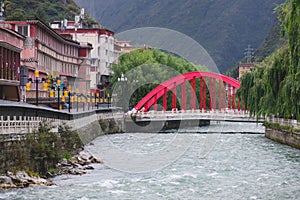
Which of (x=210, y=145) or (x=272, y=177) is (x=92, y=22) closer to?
(x=210, y=145)

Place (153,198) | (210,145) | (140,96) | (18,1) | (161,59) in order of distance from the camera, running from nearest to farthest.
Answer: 1. (153,198)
2. (210,145)
3. (140,96)
4. (161,59)
5. (18,1)

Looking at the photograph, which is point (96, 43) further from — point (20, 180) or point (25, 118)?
point (20, 180)

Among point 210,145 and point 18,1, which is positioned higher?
point 18,1

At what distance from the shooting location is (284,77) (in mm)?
45469

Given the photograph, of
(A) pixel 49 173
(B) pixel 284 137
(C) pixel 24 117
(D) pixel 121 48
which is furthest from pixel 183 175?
(D) pixel 121 48

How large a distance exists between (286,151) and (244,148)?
474cm

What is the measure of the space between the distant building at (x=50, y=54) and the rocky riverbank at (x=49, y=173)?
43.2 ft

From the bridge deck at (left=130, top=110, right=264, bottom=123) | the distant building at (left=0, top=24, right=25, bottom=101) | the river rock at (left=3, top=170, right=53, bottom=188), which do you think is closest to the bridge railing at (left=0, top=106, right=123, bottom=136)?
the river rock at (left=3, top=170, right=53, bottom=188)

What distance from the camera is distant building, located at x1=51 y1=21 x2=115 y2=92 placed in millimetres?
101656

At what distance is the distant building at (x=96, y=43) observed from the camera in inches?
4002

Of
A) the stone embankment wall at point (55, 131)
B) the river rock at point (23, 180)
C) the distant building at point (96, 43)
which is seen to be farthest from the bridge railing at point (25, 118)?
the distant building at point (96, 43)

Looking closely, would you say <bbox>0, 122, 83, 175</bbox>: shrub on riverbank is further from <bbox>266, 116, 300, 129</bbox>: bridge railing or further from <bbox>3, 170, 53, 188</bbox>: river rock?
<bbox>266, 116, 300, 129</bbox>: bridge railing

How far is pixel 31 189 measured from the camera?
2425cm

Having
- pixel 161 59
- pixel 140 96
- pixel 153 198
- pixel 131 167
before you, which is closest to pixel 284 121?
pixel 131 167
